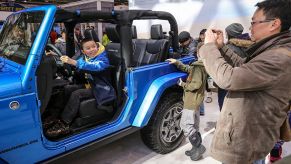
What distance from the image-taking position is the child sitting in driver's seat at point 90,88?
251 cm

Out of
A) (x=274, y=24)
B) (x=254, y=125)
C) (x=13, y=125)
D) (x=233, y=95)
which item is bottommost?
(x=13, y=125)

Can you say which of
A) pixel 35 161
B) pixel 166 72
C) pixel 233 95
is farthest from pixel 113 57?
pixel 233 95

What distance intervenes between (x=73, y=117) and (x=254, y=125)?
1.75 metres

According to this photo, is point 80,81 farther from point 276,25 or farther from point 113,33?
point 276,25

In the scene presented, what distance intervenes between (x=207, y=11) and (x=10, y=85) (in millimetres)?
6011

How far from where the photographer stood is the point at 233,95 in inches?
58.2

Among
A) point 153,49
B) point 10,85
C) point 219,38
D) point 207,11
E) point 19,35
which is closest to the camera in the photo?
point 219,38

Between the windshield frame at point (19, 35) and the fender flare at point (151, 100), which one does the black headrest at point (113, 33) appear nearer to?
the fender flare at point (151, 100)

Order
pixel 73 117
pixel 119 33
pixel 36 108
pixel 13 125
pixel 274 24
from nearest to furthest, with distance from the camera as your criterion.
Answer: pixel 274 24 < pixel 13 125 < pixel 36 108 < pixel 73 117 < pixel 119 33

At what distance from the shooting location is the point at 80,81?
3117 millimetres

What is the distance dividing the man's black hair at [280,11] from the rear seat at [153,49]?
1972mm

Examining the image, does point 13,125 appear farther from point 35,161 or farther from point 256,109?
point 256,109

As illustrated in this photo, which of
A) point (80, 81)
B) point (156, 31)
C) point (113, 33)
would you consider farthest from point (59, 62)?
A: point (156, 31)

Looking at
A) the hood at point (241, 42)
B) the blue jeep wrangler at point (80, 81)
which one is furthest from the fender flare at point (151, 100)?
the hood at point (241, 42)
